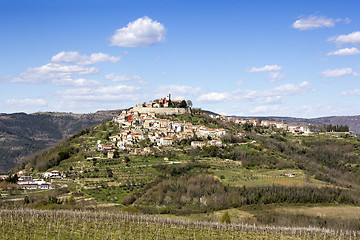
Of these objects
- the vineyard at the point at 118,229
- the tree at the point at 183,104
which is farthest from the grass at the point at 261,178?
the tree at the point at 183,104

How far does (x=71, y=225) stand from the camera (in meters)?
35.4

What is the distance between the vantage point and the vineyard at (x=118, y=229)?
105 feet

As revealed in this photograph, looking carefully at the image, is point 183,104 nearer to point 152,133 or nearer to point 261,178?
point 152,133

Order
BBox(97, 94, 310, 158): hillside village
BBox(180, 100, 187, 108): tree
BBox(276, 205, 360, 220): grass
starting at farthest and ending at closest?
BBox(180, 100, 187, 108): tree < BBox(97, 94, 310, 158): hillside village < BBox(276, 205, 360, 220): grass

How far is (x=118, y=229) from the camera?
35250mm

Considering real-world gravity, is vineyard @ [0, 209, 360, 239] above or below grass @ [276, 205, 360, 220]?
above

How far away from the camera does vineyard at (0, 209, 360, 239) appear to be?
32.0 m

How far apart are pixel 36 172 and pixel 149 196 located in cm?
3273

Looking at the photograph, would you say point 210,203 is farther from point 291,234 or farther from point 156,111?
point 156,111

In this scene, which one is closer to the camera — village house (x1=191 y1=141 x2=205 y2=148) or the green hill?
the green hill

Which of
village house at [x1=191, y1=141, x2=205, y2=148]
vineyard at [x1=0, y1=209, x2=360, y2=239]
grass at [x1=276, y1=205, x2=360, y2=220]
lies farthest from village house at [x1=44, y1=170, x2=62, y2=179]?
grass at [x1=276, y1=205, x2=360, y2=220]

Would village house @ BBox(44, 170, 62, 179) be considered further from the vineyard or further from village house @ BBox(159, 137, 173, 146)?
the vineyard

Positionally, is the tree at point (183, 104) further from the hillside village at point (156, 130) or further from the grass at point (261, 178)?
the grass at point (261, 178)

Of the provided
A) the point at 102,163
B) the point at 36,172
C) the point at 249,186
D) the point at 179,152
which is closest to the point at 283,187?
the point at 249,186
